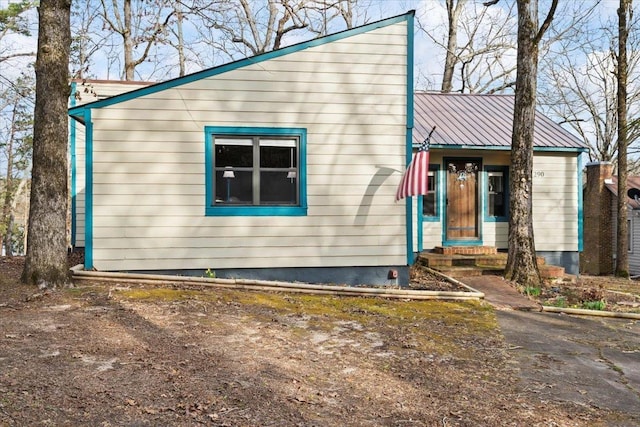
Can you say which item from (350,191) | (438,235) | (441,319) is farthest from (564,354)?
(438,235)

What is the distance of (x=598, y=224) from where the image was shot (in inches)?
859

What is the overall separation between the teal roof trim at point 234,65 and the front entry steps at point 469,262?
17.1 feet

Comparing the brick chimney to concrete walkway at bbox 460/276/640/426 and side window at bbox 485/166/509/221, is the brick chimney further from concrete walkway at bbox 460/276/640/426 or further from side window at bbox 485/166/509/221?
concrete walkway at bbox 460/276/640/426

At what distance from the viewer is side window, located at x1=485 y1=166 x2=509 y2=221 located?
516 inches

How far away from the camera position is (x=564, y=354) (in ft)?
17.1

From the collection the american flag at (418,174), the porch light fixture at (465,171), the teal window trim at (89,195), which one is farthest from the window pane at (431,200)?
the teal window trim at (89,195)

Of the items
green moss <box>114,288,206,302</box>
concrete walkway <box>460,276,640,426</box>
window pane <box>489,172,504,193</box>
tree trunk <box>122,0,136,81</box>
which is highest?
tree trunk <box>122,0,136,81</box>

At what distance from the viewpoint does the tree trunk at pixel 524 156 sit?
9664 millimetres

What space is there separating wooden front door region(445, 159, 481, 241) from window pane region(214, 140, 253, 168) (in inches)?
249

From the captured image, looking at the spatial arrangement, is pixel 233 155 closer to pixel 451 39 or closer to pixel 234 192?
pixel 234 192

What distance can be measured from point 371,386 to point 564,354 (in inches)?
99.1

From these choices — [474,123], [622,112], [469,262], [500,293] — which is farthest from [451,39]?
[500,293]

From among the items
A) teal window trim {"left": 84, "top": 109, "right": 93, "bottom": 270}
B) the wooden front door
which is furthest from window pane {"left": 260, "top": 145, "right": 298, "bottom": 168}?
the wooden front door

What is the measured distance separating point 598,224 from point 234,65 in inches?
759
